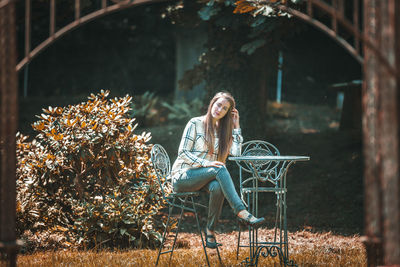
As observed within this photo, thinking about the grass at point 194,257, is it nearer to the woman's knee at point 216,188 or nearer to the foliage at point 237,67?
the woman's knee at point 216,188

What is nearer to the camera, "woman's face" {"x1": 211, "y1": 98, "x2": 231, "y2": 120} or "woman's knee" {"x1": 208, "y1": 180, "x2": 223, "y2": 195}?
"woman's knee" {"x1": 208, "y1": 180, "x2": 223, "y2": 195}

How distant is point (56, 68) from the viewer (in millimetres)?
12938

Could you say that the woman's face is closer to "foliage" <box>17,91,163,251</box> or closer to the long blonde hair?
the long blonde hair

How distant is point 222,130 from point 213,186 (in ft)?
2.03

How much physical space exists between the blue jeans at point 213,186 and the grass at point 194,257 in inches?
18.2

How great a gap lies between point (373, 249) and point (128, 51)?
11388 millimetres

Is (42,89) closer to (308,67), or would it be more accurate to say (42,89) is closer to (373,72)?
(308,67)

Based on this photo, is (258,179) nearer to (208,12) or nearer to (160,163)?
(160,163)

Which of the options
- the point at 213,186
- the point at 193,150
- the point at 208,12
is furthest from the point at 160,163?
the point at 208,12

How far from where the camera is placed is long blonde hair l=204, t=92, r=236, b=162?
14.1 feet

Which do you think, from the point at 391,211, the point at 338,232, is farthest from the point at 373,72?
the point at 338,232

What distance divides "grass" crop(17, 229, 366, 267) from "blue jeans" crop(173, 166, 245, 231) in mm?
463

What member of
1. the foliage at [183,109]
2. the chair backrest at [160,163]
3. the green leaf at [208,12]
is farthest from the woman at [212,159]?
the foliage at [183,109]

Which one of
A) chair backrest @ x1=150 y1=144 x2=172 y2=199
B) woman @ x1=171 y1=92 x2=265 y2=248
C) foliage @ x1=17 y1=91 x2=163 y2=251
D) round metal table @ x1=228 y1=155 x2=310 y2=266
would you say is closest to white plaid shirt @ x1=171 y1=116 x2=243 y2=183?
woman @ x1=171 y1=92 x2=265 y2=248
